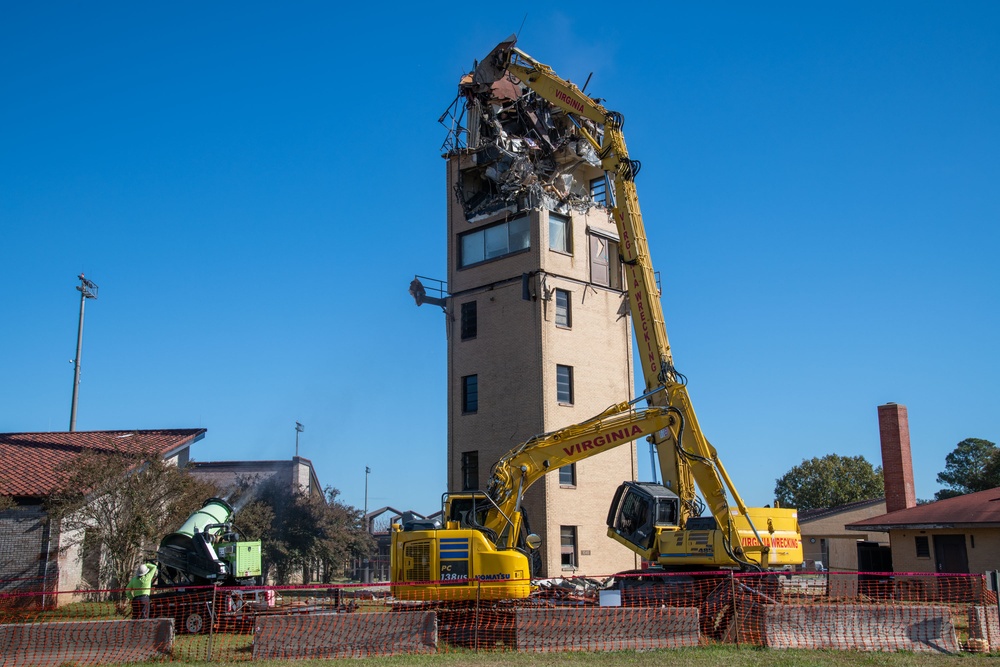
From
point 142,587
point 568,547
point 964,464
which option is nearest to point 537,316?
point 568,547

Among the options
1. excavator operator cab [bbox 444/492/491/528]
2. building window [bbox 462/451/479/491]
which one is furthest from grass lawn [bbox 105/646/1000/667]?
building window [bbox 462/451/479/491]

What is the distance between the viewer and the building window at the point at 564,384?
112 feet

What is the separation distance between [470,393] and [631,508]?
15.3 meters

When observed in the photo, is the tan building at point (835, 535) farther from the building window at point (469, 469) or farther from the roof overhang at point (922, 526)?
the building window at point (469, 469)

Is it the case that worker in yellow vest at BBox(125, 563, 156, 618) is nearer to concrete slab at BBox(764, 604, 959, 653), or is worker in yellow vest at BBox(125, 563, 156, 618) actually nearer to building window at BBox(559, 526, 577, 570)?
concrete slab at BBox(764, 604, 959, 653)

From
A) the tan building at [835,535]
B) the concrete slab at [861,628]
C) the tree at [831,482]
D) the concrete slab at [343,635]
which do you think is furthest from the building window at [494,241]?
the tree at [831,482]

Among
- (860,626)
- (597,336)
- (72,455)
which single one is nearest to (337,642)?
(860,626)

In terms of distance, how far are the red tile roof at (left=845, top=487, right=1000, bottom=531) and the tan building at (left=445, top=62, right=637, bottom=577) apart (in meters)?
9.18

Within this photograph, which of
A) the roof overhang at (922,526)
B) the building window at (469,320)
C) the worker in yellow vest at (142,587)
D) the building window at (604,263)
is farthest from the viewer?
the building window at (604,263)

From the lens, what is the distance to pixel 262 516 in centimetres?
4066

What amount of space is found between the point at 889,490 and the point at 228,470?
36.7 metres

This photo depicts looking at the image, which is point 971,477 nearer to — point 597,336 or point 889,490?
point 889,490

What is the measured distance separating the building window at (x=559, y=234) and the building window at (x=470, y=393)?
604 centimetres

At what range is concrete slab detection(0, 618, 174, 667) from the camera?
47.3 feet
